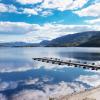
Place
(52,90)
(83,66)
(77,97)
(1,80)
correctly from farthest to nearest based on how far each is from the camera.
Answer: (83,66)
(1,80)
(52,90)
(77,97)

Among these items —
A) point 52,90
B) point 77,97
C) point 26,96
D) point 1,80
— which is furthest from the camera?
point 1,80

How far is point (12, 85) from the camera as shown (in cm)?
6209

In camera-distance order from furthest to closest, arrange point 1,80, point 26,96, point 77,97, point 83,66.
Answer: point 83,66
point 1,80
point 26,96
point 77,97

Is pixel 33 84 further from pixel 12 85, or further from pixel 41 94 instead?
pixel 41 94

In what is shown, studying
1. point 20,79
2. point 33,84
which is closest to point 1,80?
point 20,79

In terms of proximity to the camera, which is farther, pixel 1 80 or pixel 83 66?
pixel 83 66

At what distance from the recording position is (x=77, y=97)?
36.7 metres

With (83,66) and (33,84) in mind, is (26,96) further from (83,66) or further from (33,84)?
(83,66)

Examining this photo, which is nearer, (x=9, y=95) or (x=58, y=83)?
(x=9, y=95)

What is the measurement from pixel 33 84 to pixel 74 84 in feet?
33.0

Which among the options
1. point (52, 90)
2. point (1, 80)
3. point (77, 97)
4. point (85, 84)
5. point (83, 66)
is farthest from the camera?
point (83, 66)

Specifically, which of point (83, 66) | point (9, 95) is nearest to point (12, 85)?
point (9, 95)

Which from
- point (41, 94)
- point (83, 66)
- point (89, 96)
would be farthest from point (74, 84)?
point (83, 66)

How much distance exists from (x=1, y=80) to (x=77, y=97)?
122ft
